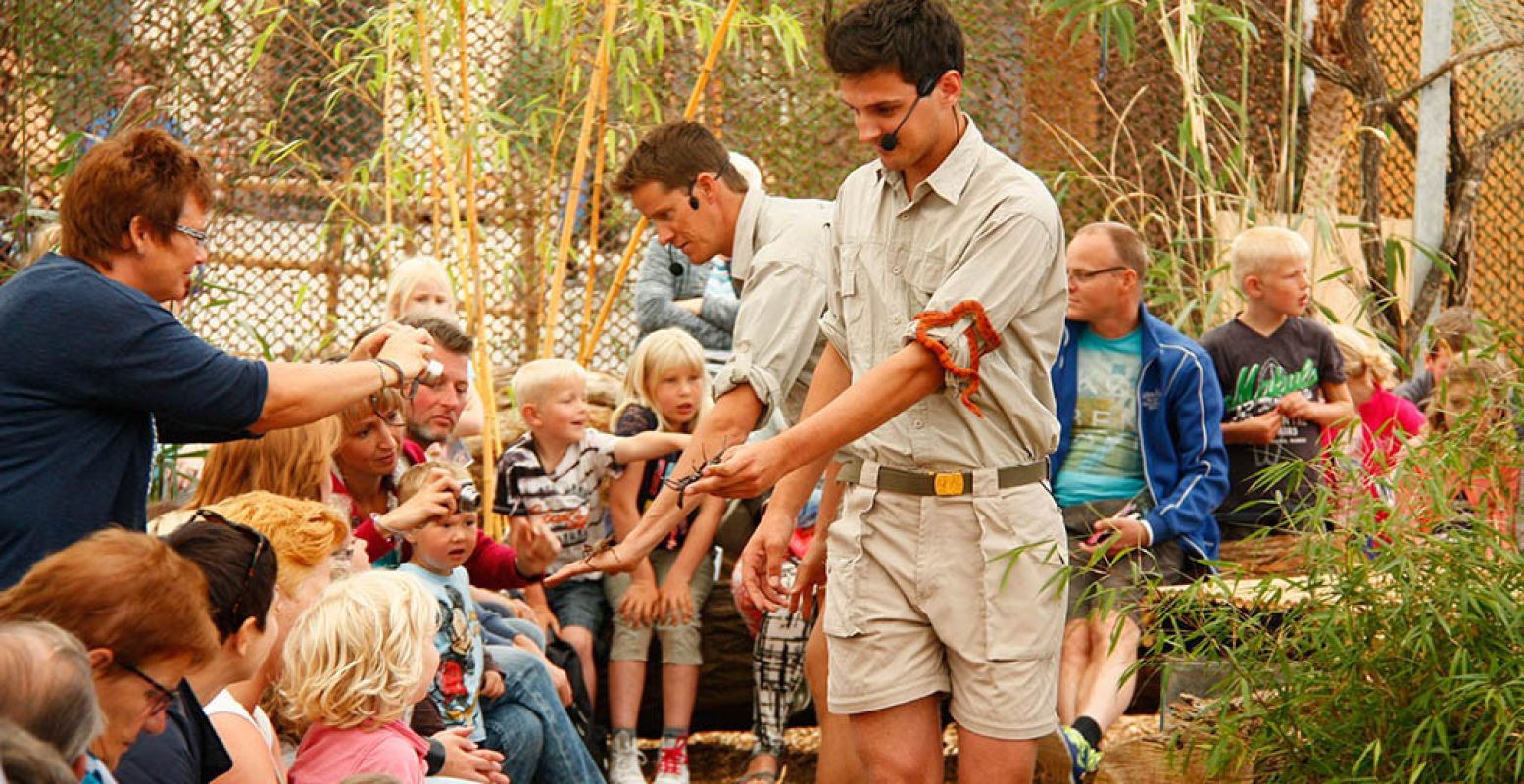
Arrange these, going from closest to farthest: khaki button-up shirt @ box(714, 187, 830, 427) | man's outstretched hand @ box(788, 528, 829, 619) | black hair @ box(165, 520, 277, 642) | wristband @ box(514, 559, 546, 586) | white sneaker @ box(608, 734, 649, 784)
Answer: black hair @ box(165, 520, 277, 642) < man's outstretched hand @ box(788, 528, 829, 619) < khaki button-up shirt @ box(714, 187, 830, 427) < wristband @ box(514, 559, 546, 586) < white sneaker @ box(608, 734, 649, 784)

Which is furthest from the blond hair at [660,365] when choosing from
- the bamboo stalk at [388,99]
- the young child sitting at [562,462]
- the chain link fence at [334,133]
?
the bamboo stalk at [388,99]

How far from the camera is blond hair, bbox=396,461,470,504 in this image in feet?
14.2

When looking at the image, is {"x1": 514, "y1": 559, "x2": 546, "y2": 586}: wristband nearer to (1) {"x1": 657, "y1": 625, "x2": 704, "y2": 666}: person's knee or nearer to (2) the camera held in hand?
(2) the camera held in hand

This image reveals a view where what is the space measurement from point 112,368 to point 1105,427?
8.76ft

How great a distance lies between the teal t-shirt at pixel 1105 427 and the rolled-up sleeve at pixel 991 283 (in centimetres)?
172

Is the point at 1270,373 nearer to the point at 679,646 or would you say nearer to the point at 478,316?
the point at 679,646

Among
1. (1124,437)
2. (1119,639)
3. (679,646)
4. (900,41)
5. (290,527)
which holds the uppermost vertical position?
(900,41)

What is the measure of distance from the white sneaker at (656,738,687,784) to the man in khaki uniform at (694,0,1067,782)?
192 cm

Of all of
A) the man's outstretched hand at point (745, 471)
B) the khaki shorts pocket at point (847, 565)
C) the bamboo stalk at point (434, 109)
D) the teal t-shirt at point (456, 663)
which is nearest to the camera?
the man's outstretched hand at point (745, 471)

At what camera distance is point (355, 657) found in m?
3.39

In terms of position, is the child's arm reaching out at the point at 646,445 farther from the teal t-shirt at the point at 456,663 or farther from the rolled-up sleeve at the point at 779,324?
the rolled-up sleeve at the point at 779,324

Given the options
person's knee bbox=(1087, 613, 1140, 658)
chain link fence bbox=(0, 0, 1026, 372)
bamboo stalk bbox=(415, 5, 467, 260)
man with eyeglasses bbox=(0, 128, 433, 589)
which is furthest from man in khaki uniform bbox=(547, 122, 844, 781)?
chain link fence bbox=(0, 0, 1026, 372)

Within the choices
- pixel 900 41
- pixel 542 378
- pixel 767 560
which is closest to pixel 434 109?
pixel 542 378

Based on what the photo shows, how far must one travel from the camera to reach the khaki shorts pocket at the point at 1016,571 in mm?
3166
